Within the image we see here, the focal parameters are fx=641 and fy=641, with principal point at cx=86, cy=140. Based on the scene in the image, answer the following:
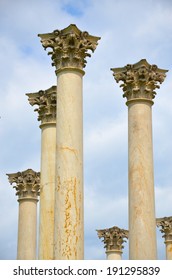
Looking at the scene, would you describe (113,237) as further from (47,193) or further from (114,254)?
(47,193)

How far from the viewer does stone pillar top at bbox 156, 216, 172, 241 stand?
261 ft

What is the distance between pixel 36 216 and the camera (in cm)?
5953

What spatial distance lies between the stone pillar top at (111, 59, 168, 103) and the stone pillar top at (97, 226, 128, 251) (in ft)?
123

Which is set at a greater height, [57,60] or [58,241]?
[57,60]

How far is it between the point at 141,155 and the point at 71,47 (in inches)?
336

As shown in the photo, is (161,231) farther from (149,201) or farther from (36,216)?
(149,201)

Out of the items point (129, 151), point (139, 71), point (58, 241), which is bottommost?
point (58, 241)

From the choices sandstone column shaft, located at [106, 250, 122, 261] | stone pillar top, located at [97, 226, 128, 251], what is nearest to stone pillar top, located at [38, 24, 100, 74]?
sandstone column shaft, located at [106, 250, 122, 261]

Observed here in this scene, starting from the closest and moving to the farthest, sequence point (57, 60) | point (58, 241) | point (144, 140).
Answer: point (58, 241)
point (57, 60)
point (144, 140)

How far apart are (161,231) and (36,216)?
25750 millimetres

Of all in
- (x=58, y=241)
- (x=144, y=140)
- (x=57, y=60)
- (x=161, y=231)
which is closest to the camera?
(x=58, y=241)

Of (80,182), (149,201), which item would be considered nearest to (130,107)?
(149,201)

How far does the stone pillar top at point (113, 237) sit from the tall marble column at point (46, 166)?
35.8 meters

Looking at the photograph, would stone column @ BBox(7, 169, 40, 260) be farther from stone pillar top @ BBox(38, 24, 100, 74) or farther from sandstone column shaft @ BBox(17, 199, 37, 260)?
stone pillar top @ BBox(38, 24, 100, 74)
